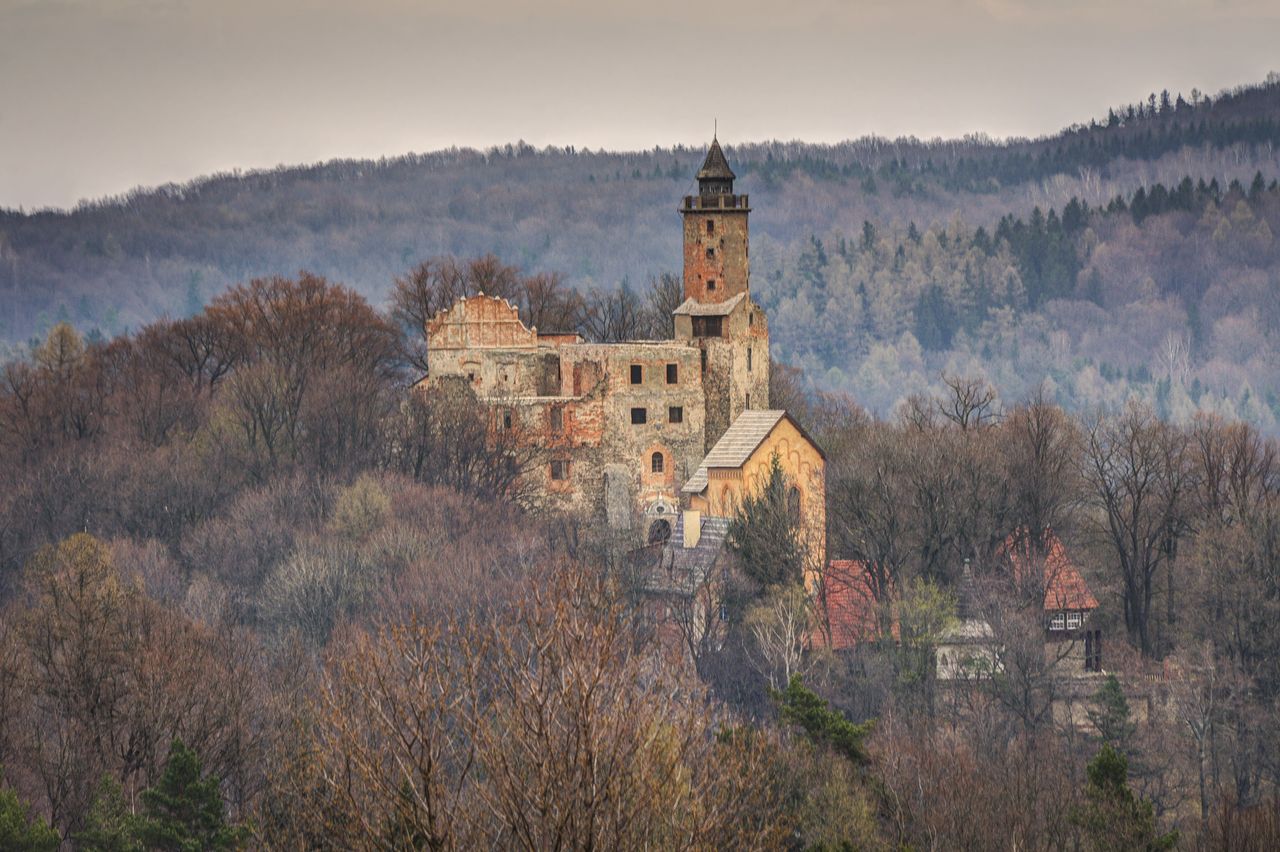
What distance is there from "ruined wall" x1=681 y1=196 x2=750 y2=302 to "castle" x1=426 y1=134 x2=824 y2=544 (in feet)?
0.10

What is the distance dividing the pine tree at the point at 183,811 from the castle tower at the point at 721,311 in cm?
3896

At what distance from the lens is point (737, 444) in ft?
250

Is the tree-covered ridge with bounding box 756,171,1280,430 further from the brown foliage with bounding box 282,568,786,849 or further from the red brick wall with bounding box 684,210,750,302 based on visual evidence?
the brown foliage with bounding box 282,568,786,849

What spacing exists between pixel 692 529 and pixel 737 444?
4.28m

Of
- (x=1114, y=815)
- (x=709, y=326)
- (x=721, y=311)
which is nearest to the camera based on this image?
(x=1114, y=815)

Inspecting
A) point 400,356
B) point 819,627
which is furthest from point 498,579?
point 400,356

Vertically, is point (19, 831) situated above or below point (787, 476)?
below

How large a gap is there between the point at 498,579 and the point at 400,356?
35.8m

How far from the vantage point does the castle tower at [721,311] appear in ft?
266

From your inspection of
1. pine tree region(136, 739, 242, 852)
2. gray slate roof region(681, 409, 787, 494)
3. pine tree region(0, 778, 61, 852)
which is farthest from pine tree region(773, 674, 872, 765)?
gray slate roof region(681, 409, 787, 494)

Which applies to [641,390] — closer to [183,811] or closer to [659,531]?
[659,531]

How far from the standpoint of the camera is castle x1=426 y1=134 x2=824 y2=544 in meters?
80.6

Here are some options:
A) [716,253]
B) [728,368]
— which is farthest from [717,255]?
[728,368]

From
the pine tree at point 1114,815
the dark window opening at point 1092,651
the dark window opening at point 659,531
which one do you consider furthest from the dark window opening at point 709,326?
the pine tree at point 1114,815
